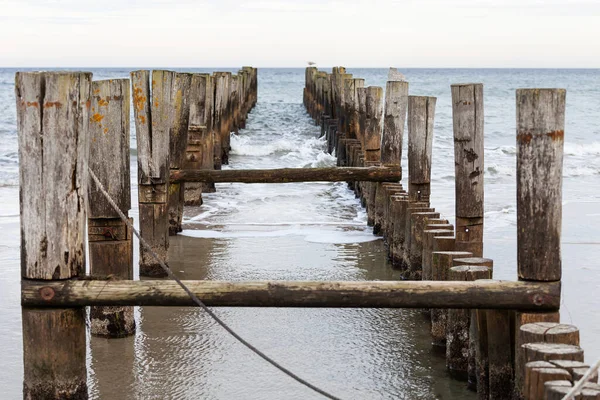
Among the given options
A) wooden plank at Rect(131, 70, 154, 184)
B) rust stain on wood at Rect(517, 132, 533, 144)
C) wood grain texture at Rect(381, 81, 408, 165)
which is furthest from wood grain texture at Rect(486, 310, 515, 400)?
wood grain texture at Rect(381, 81, 408, 165)

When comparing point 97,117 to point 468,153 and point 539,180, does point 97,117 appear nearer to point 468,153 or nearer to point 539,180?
point 468,153

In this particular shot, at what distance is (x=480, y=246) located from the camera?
21.2ft

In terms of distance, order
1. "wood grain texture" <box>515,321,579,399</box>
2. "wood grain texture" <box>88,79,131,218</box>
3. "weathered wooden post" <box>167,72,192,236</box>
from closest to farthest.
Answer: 1. "wood grain texture" <box>515,321,579,399</box>
2. "wood grain texture" <box>88,79,131,218</box>
3. "weathered wooden post" <box>167,72,192,236</box>

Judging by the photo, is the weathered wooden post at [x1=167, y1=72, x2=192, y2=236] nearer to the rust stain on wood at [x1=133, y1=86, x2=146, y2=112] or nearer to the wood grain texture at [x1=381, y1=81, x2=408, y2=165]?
the rust stain on wood at [x1=133, y1=86, x2=146, y2=112]

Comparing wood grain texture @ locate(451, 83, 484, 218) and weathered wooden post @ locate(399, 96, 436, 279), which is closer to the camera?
wood grain texture @ locate(451, 83, 484, 218)

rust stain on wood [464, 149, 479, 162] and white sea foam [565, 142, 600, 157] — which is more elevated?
rust stain on wood [464, 149, 479, 162]

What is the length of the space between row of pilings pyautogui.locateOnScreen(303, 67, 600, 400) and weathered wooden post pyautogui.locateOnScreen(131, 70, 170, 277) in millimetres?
2062

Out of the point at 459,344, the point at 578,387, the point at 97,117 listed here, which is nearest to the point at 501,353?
the point at 459,344

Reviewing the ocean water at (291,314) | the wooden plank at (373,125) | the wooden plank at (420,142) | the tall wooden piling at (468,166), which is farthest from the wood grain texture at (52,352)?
the wooden plank at (373,125)

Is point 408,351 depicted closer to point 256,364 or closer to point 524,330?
point 256,364

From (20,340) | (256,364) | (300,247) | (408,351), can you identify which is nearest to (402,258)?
(300,247)

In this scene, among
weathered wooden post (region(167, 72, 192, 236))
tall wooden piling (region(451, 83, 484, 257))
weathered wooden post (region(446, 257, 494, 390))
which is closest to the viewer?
weathered wooden post (region(446, 257, 494, 390))

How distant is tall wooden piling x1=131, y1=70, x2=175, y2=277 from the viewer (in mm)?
7359

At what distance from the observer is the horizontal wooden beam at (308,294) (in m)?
4.19
